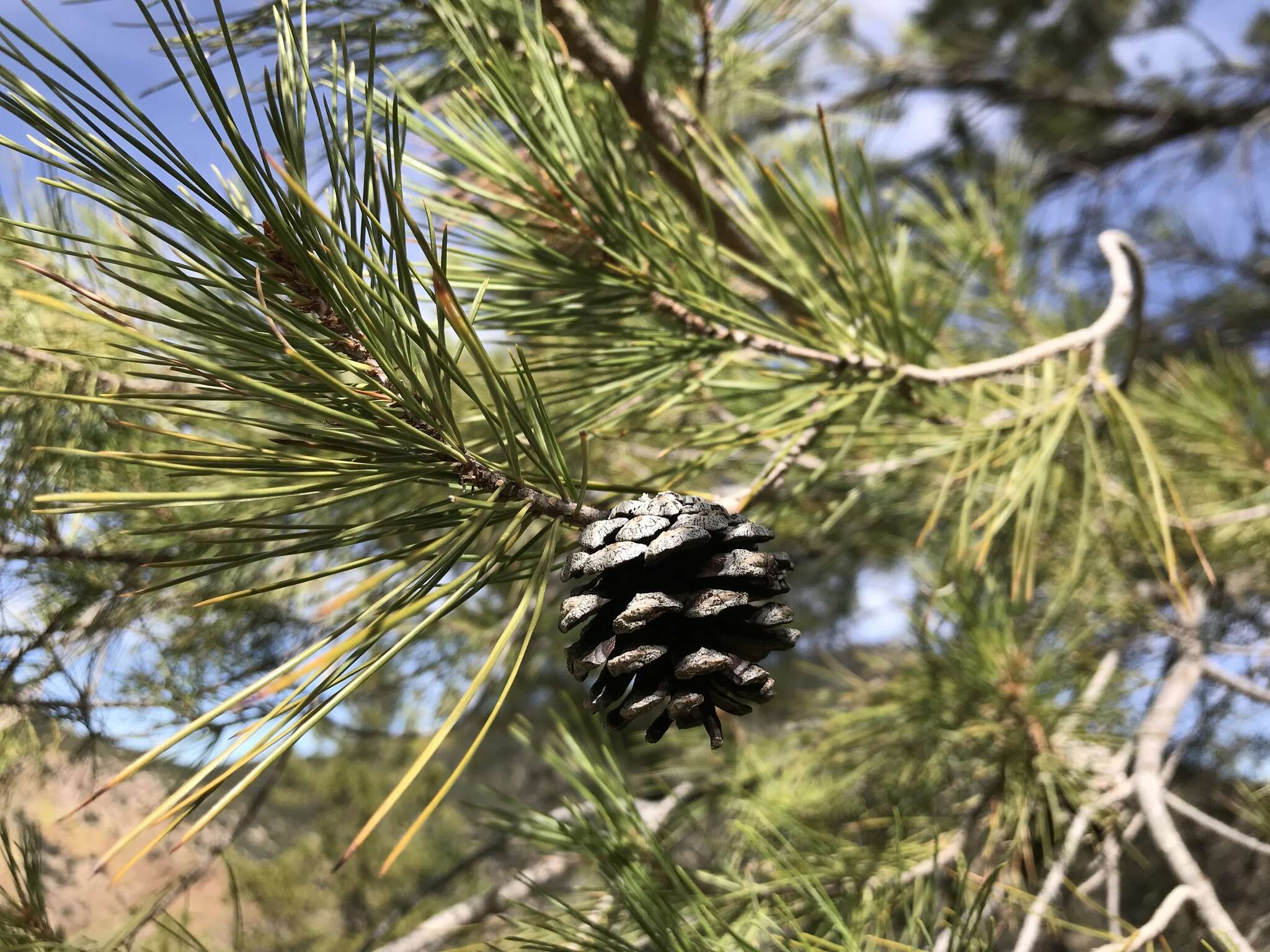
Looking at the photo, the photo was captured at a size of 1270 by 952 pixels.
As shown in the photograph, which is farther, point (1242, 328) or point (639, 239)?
point (1242, 328)

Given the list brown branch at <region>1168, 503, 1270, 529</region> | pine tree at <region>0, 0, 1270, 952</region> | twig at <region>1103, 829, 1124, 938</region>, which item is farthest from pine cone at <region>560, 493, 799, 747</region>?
brown branch at <region>1168, 503, 1270, 529</region>

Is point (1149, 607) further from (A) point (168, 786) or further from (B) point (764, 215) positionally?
(A) point (168, 786)

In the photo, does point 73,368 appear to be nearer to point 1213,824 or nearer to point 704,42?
point 704,42

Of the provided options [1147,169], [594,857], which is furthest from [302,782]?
[1147,169]

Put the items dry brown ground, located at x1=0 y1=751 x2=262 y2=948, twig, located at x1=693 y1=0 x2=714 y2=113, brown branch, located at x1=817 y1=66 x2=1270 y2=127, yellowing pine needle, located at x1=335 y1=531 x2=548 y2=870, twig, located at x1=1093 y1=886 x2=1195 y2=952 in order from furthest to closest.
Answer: brown branch, located at x1=817 y1=66 x2=1270 y2=127
dry brown ground, located at x1=0 y1=751 x2=262 y2=948
twig, located at x1=693 y1=0 x2=714 y2=113
twig, located at x1=1093 y1=886 x2=1195 y2=952
yellowing pine needle, located at x1=335 y1=531 x2=548 y2=870

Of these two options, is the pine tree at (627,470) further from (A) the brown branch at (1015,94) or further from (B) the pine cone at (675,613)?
(A) the brown branch at (1015,94)

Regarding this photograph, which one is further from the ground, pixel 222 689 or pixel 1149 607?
pixel 222 689

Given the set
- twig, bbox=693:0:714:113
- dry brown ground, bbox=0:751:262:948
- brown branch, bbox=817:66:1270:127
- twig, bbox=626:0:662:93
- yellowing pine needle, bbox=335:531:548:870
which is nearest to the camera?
yellowing pine needle, bbox=335:531:548:870

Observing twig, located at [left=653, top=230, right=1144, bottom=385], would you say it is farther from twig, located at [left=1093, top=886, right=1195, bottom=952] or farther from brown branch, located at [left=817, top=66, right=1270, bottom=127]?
brown branch, located at [left=817, top=66, right=1270, bottom=127]
